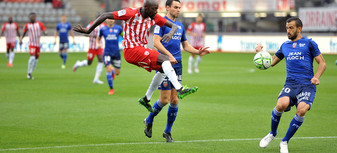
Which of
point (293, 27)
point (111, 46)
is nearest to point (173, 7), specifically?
point (293, 27)

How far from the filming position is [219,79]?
69.4 feet

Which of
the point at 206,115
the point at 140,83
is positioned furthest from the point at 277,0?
the point at 206,115

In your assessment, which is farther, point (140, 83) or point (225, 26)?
point (225, 26)

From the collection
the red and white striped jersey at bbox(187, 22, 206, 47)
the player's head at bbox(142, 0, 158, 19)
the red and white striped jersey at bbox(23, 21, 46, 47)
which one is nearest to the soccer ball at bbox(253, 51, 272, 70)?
the player's head at bbox(142, 0, 158, 19)

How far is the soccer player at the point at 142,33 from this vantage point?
8.22 m

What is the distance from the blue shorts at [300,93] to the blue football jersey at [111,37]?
9.38 metres

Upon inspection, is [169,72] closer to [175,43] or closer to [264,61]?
[175,43]

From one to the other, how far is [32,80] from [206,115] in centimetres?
999

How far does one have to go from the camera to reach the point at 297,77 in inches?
323

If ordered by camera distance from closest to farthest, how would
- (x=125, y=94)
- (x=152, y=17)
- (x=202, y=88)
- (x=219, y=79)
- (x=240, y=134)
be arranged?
(x=152, y=17) → (x=240, y=134) → (x=125, y=94) → (x=202, y=88) → (x=219, y=79)

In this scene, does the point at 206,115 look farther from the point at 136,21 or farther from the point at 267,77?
the point at 267,77

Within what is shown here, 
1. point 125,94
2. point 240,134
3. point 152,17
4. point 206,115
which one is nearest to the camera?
point 152,17

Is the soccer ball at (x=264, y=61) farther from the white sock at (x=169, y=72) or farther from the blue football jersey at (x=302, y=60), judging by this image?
the white sock at (x=169, y=72)

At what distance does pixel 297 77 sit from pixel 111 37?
31.6 feet
